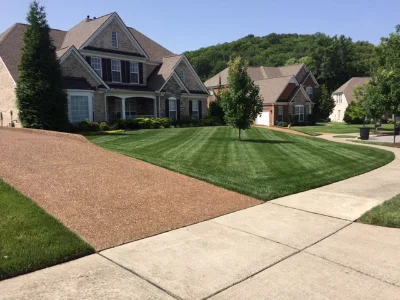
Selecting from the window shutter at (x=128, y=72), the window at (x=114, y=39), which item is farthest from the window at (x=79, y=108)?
the window at (x=114, y=39)

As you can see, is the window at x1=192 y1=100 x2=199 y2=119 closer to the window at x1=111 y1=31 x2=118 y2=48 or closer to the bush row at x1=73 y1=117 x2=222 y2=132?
the bush row at x1=73 y1=117 x2=222 y2=132

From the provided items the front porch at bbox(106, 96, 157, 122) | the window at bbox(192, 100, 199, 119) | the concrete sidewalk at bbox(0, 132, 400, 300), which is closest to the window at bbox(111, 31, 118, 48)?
the front porch at bbox(106, 96, 157, 122)

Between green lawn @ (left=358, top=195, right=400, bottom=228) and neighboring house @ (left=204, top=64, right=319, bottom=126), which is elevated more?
neighboring house @ (left=204, top=64, right=319, bottom=126)

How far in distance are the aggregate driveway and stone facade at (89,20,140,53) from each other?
18.8 metres

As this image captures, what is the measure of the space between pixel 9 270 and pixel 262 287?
3002mm

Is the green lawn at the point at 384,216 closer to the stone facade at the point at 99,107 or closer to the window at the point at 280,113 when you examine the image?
the stone facade at the point at 99,107

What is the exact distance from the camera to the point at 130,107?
30.9m

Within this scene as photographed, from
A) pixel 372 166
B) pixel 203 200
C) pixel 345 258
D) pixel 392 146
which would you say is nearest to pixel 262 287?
pixel 345 258

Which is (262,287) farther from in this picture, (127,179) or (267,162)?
(267,162)

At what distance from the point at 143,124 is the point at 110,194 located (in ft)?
63.3

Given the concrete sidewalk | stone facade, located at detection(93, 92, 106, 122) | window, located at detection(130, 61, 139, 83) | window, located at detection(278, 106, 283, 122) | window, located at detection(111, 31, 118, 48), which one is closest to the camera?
the concrete sidewalk

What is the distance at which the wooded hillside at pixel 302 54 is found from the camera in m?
72.7

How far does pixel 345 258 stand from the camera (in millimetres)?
4547

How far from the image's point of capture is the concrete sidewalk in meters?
3.67
